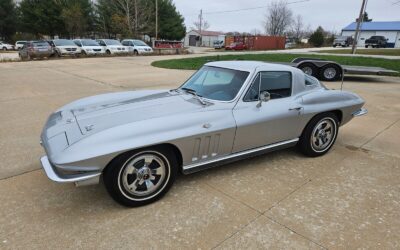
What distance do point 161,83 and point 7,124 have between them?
575 cm

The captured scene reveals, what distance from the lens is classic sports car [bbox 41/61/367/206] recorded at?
2.73m

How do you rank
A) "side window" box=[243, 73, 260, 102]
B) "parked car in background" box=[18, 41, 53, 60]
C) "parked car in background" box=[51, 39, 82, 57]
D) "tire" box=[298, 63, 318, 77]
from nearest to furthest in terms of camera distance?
1. "side window" box=[243, 73, 260, 102]
2. "tire" box=[298, 63, 318, 77]
3. "parked car in background" box=[18, 41, 53, 60]
4. "parked car in background" box=[51, 39, 82, 57]

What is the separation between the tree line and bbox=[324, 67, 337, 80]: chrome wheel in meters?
32.3

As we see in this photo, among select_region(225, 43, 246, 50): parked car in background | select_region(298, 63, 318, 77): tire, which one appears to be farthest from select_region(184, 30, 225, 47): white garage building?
select_region(298, 63, 318, 77): tire

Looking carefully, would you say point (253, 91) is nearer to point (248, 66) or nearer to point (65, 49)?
point (248, 66)

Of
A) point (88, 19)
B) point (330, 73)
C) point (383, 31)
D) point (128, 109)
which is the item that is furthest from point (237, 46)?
point (383, 31)

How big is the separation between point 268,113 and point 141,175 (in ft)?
5.57

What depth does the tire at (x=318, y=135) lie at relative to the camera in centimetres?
417

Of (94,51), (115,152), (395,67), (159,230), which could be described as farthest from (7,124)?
(94,51)

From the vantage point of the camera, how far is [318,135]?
4.29 metres

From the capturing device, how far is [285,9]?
3238 inches

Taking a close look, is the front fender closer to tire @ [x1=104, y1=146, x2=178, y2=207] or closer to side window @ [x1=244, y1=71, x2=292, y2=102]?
tire @ [x1=104, y1=146, x2=178, y2=207]

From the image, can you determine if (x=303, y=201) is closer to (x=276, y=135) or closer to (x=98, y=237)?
(x=276, y=135)

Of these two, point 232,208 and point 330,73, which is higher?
point 330,73
